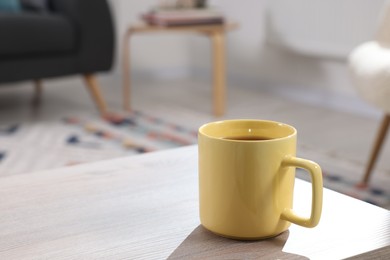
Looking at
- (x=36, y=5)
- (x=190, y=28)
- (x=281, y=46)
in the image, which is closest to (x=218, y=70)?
(x=190, y=28)

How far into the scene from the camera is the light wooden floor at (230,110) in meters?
1.94

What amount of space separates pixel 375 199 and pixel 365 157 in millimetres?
368

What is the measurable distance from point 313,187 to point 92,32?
201cm

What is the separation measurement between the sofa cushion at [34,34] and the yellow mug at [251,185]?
1835 mm

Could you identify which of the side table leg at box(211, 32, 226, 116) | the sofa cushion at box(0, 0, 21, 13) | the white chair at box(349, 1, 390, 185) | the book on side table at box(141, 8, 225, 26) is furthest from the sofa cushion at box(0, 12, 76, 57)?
the white chair at box(349, 1, 390, 185)

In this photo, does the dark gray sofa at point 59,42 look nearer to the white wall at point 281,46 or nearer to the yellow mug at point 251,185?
the white wall at point 281,46

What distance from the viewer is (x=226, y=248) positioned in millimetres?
539

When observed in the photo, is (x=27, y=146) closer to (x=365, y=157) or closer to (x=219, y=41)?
(x=219, y=41)

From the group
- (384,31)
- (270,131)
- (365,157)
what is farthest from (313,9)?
(270,131)

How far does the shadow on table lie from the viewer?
1.70 feet

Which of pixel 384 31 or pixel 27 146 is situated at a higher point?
pixel 384 31

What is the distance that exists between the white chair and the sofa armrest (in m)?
1.23

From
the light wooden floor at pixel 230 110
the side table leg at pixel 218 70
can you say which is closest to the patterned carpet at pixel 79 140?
the light wooden floor at pixel 230 110

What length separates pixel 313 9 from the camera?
2609 mm
